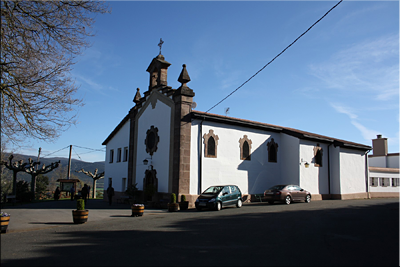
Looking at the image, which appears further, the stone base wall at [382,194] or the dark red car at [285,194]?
the stone base wall at [382,194]

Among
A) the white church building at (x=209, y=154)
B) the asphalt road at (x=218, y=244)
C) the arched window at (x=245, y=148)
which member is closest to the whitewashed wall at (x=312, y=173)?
the white church building at (x=209, y=154)

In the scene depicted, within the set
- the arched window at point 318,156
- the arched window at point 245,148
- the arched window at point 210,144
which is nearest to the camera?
the arched window at point 210,144

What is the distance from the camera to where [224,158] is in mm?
22203

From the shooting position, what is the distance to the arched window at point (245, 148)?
23.3m

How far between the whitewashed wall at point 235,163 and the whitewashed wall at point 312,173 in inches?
79.6

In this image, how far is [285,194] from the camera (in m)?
20.9

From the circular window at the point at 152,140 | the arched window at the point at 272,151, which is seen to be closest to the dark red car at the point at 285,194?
the arched window at the point at 272,151

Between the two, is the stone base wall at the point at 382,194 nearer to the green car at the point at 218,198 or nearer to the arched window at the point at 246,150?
the arched window at the point at 246,150

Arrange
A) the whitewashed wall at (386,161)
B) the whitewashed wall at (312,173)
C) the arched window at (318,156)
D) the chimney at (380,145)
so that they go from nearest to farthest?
1. the whitewashed wall at (312,173)
2. the arched window at (318,156)
3. the whitewashed wall at (386,161)
4. the chimney at (380,145)

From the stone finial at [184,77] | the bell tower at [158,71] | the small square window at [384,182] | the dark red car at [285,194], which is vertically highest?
the bell tower at [158,71]

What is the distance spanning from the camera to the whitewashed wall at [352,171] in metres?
26.5

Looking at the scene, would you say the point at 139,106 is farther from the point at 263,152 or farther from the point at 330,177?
the point at 330,177

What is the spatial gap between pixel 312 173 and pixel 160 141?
12431 millimetres

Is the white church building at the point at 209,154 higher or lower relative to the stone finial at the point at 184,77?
lower
